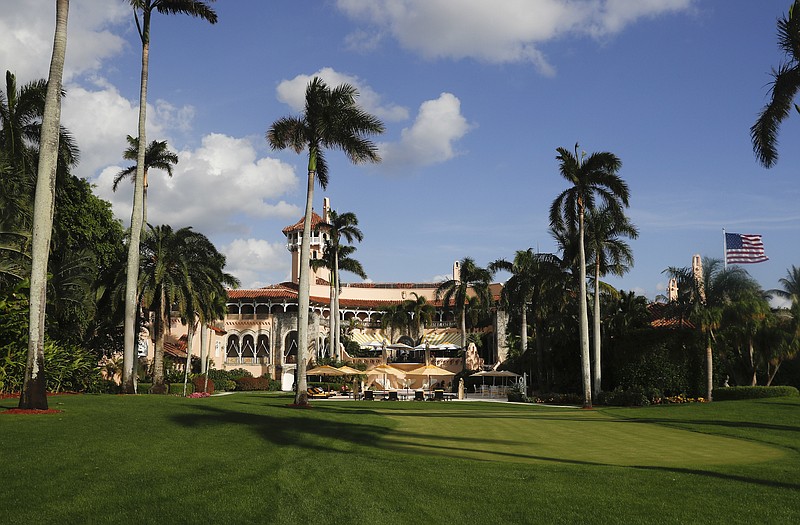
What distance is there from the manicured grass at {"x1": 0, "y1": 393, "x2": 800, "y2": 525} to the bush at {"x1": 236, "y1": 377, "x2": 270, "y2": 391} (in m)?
48.1

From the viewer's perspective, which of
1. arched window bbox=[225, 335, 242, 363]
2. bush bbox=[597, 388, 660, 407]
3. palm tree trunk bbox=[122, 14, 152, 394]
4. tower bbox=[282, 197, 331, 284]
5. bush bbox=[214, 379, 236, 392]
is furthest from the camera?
tower bbox=[282, 197, 331, 284]

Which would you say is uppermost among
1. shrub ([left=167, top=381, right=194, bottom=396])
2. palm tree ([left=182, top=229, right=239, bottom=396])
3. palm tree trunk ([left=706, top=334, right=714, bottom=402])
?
palm tree ([left=182, top=229, right=239, bottom=396])

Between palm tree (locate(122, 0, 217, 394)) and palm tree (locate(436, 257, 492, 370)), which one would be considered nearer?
palm tree (locate(122, 0, 217, 394))

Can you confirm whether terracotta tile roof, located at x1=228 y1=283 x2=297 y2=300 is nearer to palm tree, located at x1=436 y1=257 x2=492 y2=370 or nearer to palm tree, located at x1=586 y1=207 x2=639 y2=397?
palm tree, located at x1=436 y1=257 x2=492 y2=370

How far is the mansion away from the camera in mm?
77000

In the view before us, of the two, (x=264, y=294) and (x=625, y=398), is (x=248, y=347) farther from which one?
(x=625, y=398)

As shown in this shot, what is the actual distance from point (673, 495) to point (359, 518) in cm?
471

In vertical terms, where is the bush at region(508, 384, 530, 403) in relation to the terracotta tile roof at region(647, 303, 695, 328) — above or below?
below

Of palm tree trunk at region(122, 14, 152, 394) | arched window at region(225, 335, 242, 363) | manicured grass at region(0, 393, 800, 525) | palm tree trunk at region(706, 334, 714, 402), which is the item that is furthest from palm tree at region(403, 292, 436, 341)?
manicured grass at region(0, 393, 800, 525)

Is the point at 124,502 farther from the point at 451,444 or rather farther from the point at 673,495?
the point at 451,444

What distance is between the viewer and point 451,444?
16.7 meters

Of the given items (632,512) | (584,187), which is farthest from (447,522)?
(584,187)

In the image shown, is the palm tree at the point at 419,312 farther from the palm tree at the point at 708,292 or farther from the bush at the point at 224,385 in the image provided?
the palm tree at the point at 708,292

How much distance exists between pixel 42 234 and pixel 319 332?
62.6m
